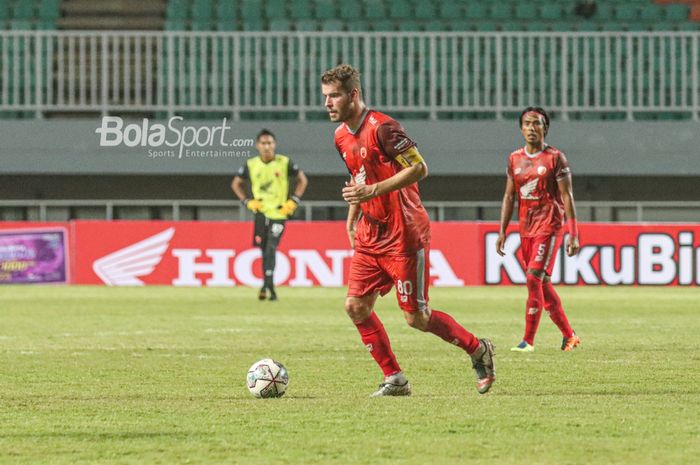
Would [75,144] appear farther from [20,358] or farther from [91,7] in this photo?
[20,358]

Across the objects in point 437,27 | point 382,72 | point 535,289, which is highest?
point 437,27

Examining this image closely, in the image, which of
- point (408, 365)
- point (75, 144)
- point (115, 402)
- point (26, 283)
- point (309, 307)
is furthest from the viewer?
point (75, 144)

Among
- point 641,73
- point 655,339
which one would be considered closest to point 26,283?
point 641,73

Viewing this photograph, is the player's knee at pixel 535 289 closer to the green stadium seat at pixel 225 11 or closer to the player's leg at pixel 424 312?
the player's leg at pixel 424 312

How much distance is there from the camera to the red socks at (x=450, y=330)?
761 cm

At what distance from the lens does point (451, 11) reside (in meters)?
26.8

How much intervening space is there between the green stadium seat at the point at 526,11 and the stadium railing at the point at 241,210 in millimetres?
4381

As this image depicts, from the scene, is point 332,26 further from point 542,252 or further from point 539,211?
point 542,252

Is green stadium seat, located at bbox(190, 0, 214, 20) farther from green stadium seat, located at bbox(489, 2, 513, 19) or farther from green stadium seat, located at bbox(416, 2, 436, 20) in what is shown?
green stadium seat, located at bbox(489, 2, 513, 19)

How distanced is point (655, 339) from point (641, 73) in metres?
13.4

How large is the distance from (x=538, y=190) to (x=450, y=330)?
148 inches

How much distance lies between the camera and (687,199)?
83.9 ft

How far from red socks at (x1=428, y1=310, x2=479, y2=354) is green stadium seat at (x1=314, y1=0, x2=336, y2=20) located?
19.5 meters

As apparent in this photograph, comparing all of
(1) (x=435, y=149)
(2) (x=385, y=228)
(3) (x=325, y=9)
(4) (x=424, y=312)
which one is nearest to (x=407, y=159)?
(2) (x=385, y=228)
